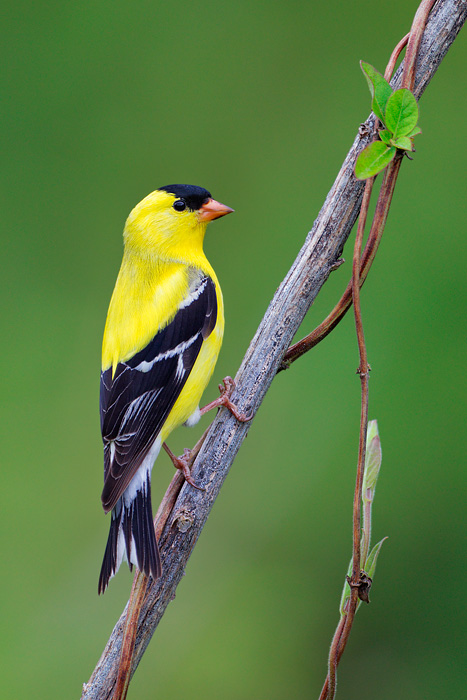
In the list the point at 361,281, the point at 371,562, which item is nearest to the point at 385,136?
the point at 361,281

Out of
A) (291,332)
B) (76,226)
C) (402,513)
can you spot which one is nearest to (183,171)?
(76,226)

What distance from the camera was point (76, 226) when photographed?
2.94 m

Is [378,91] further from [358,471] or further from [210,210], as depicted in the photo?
[210,210]

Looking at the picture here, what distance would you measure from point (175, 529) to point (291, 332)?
1.22 feet

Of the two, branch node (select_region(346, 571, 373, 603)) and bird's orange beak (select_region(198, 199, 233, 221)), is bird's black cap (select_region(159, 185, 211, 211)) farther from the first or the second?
branch node (select_region(346, 571, 373, 603))

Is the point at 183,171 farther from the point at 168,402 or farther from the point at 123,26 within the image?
the point at 168,402

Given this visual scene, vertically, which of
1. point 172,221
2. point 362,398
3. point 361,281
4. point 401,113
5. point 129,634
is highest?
point 401,113

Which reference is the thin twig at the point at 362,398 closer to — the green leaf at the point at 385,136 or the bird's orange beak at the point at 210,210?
the green leaf at the point at 385,136

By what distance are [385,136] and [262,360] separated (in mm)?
402

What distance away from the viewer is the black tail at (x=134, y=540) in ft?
3.67

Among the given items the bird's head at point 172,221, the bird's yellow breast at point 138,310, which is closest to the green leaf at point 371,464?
the bird's yellow breast at point 138,310

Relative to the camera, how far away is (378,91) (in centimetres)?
103

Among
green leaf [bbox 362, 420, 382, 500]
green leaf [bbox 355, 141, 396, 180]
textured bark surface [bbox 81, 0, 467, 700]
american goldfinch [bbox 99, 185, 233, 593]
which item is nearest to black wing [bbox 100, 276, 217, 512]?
american goldfinch [bbox 99, 185, 233, 593]

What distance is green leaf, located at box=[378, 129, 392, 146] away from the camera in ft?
3.40
